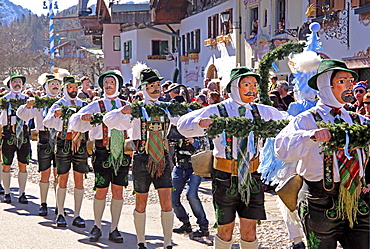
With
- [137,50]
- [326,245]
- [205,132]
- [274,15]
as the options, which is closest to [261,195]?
[205,132]

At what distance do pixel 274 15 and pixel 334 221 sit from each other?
1506cm

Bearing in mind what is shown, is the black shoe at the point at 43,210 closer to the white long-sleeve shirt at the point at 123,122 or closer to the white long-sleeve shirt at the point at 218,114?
the white long-sleeve shirt at the point at 123,122

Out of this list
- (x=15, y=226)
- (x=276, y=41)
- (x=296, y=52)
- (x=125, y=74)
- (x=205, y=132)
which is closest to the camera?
(x=205, y=132)

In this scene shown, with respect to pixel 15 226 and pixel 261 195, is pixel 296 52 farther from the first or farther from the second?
pixel 15 226

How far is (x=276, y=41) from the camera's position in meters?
17.7

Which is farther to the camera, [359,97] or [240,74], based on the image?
[359,97]

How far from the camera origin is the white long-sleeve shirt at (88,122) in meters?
7.58

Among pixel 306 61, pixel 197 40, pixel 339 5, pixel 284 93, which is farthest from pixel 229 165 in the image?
pixel 197 40

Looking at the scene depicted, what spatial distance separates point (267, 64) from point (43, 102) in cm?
393

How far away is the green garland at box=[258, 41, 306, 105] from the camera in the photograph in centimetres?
644

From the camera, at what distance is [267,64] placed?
6559mm

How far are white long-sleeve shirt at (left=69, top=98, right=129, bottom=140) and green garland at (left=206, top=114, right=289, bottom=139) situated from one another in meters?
2.57

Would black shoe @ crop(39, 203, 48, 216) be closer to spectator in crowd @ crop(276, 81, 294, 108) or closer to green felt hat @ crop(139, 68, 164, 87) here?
green felt hat @ crop(139, 68, 164, 87)

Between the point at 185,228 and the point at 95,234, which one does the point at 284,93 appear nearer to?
the point at 185,228
